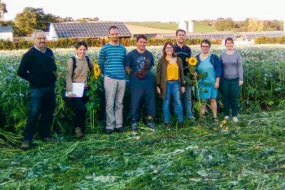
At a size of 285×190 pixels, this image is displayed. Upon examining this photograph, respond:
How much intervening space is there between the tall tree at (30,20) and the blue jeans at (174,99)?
5457 cm

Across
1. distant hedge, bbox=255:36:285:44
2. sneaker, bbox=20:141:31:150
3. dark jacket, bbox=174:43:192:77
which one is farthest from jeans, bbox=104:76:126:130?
distant hedge, bbox=255:36:285:44

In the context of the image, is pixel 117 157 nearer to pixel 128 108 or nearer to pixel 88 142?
pixel 88 142

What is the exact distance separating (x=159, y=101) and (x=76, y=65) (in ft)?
6.48

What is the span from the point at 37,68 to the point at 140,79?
1.76m

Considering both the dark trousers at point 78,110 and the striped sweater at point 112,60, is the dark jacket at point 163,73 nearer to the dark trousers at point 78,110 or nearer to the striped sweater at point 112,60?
the striped sweater at point 112,60

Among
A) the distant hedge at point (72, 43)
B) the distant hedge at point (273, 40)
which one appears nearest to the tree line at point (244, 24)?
the distant hedge at point (273, 40)

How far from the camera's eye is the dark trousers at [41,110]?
5984mm

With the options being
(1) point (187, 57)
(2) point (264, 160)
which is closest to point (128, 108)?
(1) point (187, 57)

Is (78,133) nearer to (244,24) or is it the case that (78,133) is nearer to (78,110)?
(78,110)

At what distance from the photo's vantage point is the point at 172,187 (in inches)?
164

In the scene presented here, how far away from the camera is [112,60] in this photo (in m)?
6.57

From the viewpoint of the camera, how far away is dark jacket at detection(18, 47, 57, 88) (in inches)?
229

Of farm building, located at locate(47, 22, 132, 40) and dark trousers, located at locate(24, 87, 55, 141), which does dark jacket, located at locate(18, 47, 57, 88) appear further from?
farm building, located at locate(47, 22, 132, 40)

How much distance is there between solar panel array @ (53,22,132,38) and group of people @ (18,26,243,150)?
33898 mm
